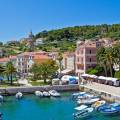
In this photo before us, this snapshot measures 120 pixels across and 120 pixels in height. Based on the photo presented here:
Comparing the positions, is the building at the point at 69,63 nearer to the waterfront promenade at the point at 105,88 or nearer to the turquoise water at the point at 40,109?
the waterfront promenade at the point at 105,88

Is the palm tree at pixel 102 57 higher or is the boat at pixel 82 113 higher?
the palm tree at pixel 102 57

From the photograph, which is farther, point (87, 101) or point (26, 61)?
point (26, 61)

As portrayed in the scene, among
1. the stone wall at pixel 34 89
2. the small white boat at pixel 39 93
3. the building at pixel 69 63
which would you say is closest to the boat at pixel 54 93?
the small white boat at pixel 39 93

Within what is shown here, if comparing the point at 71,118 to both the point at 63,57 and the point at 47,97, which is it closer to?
the point at 47,97

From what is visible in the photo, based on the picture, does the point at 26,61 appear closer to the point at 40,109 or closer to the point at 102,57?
the point at 102,57

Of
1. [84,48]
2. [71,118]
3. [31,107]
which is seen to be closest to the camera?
[71,118]

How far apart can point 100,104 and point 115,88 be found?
518 inches

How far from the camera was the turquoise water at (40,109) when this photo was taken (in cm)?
4790

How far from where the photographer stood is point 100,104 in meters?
53.2

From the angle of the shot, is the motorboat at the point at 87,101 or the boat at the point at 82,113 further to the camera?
the motorboat at the point at 87,101

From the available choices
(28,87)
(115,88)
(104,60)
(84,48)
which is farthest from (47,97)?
(84,48)

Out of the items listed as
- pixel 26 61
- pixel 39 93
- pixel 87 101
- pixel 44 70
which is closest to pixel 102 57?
pixel 44 70

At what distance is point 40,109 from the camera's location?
5462 cm

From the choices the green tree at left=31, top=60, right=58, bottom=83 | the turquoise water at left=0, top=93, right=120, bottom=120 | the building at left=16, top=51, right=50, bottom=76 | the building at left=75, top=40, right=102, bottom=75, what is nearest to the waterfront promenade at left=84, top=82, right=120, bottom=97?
the turquoise water at left=0, top=93, right=120, bottom=120
